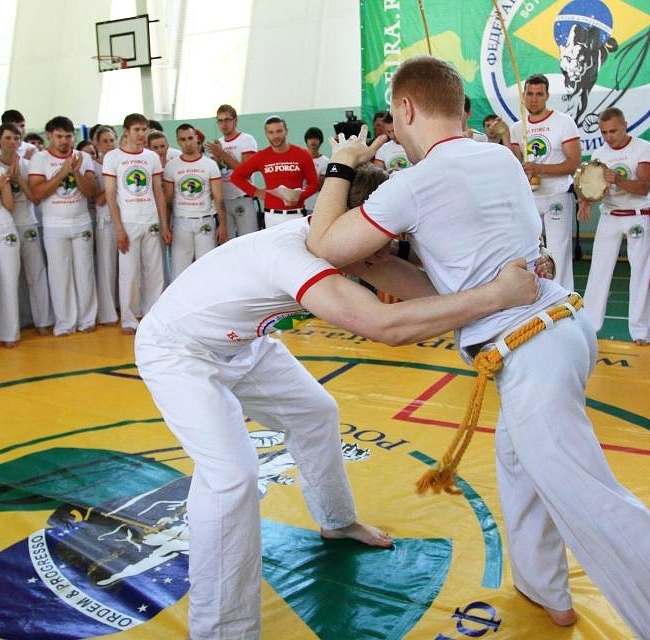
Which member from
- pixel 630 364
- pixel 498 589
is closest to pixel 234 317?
pixel 498 589

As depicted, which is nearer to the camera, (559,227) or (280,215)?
(559,227)

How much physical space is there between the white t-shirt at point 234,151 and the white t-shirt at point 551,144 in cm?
325

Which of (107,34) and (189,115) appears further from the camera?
(189,115)

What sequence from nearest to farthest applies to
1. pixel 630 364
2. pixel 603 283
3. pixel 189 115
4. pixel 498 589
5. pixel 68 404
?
pixel 498 589 → pixel 68 404 → pixel 630 364 → pixel 603 283 → pixel 189 115

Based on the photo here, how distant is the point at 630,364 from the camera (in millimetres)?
5277

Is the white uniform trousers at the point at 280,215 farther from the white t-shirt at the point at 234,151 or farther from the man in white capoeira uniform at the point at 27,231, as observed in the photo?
the man in white capoeira uniform at the point at 27,231

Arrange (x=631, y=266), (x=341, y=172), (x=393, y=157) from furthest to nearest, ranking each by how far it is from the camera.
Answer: (x=393, y=157), (x=631, y=266), (x=341, y=172)

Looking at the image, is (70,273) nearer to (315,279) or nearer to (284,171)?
(284,171)

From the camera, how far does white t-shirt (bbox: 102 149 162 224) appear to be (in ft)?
22.3

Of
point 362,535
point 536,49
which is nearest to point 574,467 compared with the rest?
point 362,535

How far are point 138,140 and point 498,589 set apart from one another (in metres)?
5.51

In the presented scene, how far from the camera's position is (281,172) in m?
6.88

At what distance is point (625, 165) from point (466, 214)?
458cm

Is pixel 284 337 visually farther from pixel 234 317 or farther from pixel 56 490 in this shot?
pixel 234 317
